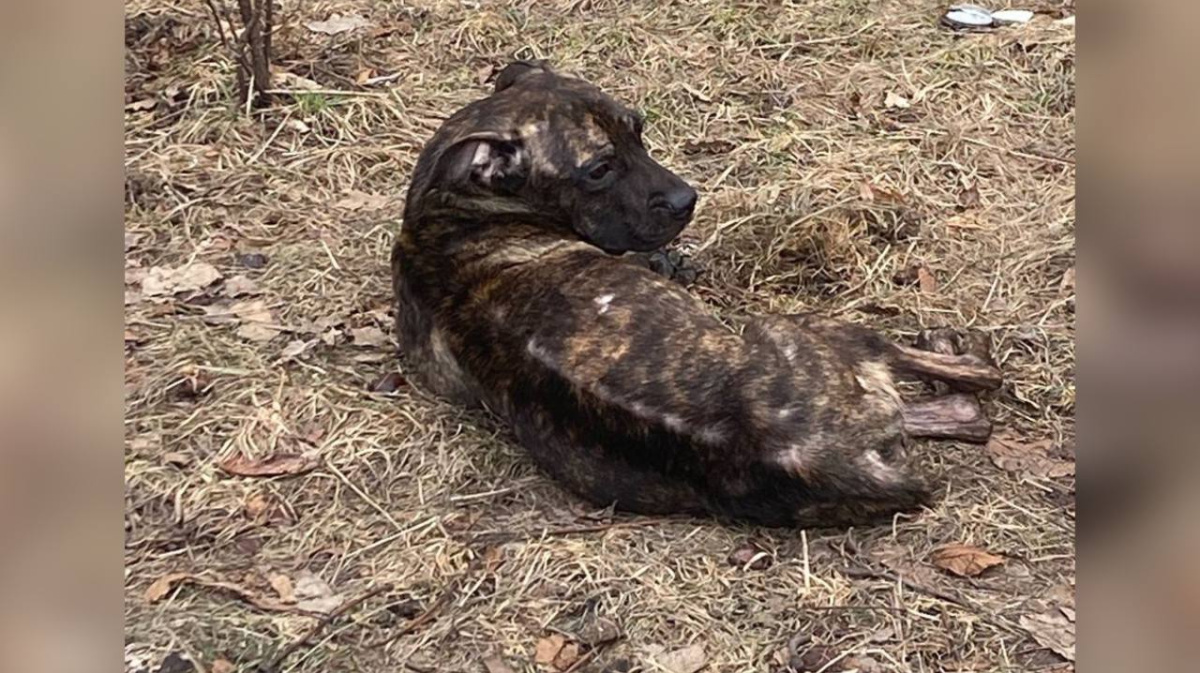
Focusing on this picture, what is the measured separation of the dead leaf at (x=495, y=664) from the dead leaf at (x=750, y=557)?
770 millimetres

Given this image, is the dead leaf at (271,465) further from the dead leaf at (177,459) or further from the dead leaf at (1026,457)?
the dead leaf at (1026,457)

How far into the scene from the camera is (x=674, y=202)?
4.30 m

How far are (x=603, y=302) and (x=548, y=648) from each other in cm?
117

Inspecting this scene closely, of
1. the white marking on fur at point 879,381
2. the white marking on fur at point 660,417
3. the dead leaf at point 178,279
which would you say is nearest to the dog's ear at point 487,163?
the white marking on fur at point 660,417

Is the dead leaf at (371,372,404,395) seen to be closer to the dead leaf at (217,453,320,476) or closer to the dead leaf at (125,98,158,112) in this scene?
the dead leaf at (217,453,320,476)

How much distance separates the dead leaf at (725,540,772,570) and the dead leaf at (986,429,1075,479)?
94 centimetres

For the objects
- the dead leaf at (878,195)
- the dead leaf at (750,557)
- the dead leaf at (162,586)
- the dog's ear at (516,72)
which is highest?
the dog's ear at (516,72)

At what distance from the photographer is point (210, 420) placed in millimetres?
4223

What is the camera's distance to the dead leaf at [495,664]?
3379 millimetres

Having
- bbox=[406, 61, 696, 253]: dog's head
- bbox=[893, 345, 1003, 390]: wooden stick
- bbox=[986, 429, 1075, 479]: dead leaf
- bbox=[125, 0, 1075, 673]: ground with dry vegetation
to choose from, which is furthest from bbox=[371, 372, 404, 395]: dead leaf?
bbox=[986, 429, 1075, 479]: dead leaf

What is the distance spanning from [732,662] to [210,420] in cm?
207

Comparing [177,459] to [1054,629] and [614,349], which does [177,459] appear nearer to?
[614,349]

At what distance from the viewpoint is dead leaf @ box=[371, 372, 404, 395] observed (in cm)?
441
